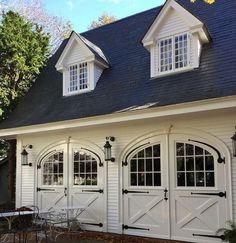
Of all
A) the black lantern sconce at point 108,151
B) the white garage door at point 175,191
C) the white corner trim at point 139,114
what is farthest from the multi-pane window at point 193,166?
the black lantern sconce at point 108,151

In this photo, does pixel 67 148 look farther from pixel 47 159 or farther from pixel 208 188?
pixel 208 188

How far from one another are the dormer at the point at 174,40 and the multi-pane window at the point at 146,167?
2186 mm

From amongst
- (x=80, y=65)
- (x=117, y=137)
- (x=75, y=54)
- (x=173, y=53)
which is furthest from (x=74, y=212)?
(x=173, y=53)

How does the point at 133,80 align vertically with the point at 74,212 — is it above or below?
above

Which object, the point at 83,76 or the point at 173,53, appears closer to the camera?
the point at 173,53

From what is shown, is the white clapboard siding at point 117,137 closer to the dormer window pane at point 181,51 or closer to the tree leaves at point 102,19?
the dormer window pane at point 181,51

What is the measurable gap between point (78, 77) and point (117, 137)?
3.01 m

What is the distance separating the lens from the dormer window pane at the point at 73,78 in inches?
504

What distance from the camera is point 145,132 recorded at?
33.3ft

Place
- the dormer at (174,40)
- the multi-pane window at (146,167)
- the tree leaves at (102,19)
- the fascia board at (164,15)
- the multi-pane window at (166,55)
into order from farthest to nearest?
the tree leaves at (102,19) < the multi-pane window at (166,55) < the fascia board at (164,15) < the dormer at (174,40) < the multi-pane window at (146,167)

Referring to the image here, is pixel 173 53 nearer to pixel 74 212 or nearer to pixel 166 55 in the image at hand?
pixel 166 55

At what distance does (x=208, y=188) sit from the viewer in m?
8.88

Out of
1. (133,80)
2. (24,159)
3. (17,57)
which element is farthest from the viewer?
(17,57)

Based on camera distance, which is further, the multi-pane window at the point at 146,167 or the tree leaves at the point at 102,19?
the tree leaves at the point at 102,19
